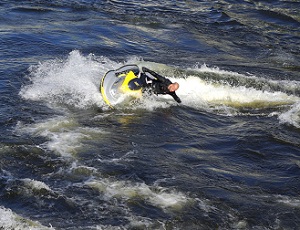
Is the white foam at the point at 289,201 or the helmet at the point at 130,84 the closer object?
the white foam at the point at 289,201

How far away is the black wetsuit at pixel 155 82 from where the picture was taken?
11961 mm

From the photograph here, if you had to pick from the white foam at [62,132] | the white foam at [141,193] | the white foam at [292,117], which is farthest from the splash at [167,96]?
the white foam at [141,193]

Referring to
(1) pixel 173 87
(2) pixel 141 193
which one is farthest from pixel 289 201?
(1) pixel 173 87

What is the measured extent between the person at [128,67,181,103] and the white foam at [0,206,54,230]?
187 inches

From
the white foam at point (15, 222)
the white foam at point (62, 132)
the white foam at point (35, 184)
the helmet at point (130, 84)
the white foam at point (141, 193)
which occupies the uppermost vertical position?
the helmet at point (130, 84)

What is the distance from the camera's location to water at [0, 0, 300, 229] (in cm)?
859

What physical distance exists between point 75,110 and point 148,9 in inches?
429

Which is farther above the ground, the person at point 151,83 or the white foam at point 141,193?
the person at point 151,83

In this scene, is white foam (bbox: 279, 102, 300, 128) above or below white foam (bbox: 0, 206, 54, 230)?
above

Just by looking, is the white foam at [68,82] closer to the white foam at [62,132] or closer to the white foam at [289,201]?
the white foam at [62,132]

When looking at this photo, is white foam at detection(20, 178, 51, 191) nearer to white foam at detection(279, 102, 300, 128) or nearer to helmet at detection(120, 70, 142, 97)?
helmet at detection(120, 70, 142, 97)

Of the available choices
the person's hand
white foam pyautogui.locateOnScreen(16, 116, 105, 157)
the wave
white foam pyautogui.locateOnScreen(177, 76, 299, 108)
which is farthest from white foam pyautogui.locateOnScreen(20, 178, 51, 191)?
white foam pyautogui.locateOnScreen(177, 76, 299, 108)

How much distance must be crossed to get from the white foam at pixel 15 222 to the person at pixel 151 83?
4760mm

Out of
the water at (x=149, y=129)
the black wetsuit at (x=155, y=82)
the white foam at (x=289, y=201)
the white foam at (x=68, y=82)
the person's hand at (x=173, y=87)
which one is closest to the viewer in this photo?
the water at (x=149, y=129)
